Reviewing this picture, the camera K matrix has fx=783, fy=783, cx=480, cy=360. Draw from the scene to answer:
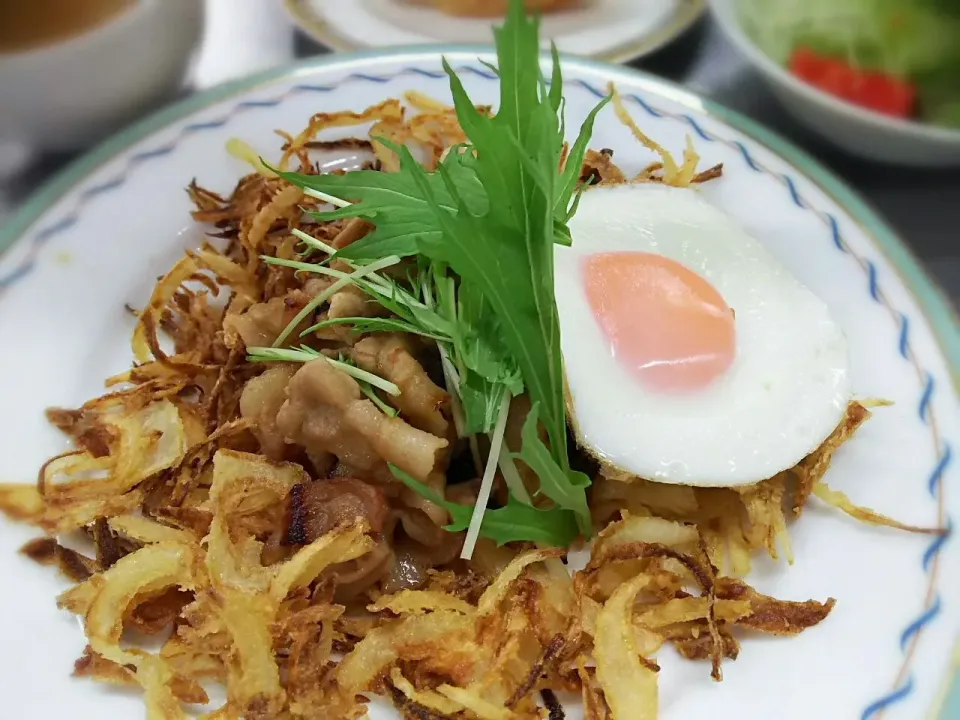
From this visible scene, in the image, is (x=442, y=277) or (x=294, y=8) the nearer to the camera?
(x=442, y=277)

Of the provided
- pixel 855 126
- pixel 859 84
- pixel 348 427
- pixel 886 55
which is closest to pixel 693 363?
pixel 348 427

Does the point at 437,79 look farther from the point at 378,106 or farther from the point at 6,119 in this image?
the point at 6,119

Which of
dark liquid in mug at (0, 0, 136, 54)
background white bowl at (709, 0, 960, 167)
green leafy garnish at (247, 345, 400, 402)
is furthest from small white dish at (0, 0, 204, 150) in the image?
background white bowl at (709, 0, 960, 167)

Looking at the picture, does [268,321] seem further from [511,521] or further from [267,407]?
[511,521]

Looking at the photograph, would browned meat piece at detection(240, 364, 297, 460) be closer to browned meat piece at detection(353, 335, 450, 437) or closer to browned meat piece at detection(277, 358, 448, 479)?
browned meat piece at detection(277, 358, 448, 479)

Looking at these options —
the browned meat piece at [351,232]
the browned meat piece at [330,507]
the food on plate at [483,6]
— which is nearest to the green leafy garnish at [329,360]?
the browned meat piece at [330,507]

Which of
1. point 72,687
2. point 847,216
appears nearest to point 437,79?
point 847,216
